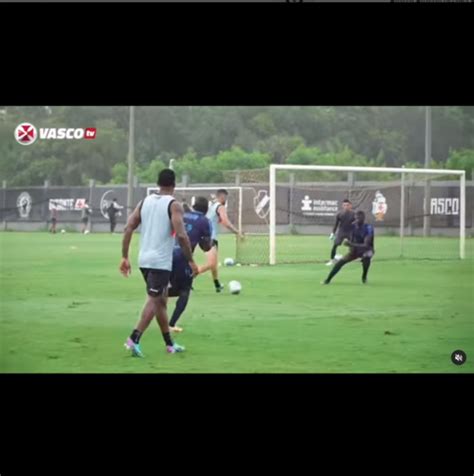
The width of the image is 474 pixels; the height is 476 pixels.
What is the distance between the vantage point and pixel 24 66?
8570 millimetres

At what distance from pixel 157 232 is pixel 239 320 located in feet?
9.62

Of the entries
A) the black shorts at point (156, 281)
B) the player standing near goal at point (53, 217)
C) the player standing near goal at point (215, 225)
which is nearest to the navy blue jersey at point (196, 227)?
the player standing near goal at point (53, 217)

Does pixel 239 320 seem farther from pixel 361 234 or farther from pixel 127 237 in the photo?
pixel 361 234

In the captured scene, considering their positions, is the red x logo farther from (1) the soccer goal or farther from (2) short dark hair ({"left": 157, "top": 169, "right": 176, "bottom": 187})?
(1) the soccer goal

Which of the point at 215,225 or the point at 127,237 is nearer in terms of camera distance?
the point at 127,237

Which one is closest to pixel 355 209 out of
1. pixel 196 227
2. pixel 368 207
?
pixel 368 207

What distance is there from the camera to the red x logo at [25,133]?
31.0ft

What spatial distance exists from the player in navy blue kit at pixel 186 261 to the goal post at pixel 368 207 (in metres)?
5.04

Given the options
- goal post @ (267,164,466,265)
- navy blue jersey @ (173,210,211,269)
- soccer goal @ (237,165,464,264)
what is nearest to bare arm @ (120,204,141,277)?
navy blue jersey @ (173,210,211,269)

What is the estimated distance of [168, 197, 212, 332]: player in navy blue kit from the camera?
1122 cm

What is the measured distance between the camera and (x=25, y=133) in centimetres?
949
